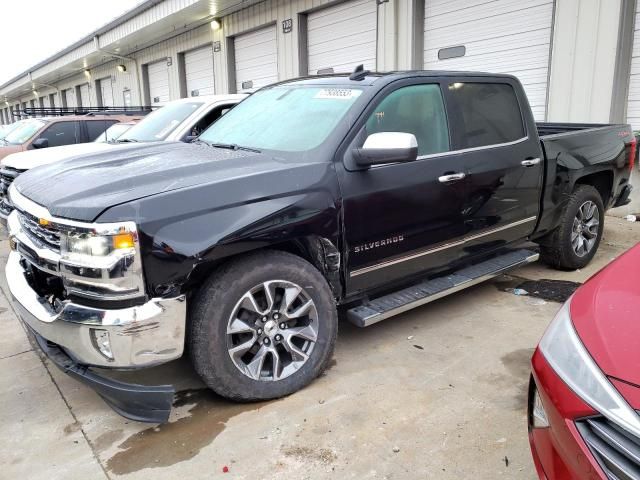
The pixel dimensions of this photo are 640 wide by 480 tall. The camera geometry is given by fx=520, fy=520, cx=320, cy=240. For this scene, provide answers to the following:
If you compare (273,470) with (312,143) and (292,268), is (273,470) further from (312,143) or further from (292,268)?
(312,143)

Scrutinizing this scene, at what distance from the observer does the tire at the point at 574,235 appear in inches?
193

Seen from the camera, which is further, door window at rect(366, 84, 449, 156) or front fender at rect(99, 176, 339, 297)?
door window at rect(366, 84, 449, 156)

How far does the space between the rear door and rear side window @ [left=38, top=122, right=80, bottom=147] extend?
7.67m

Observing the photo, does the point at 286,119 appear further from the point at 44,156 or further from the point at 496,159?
the point at 44,156

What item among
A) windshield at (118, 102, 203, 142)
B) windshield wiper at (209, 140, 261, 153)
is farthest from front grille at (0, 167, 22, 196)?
windshield wiper at (209, 140, 261, 153)

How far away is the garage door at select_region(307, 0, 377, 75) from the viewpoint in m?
11.2

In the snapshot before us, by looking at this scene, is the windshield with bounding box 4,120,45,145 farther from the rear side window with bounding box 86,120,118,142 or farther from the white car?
the white car

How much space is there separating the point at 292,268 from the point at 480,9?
26.4ft

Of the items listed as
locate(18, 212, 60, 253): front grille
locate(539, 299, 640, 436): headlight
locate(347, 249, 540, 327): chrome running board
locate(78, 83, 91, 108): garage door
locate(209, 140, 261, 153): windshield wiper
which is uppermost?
locate(78, 83, 91, 108): garage door

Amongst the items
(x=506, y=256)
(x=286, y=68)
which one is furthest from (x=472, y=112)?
(x=286, y=68)

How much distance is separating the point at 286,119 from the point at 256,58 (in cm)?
1183

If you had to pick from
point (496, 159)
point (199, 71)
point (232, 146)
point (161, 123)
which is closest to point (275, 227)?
point (232, 146)

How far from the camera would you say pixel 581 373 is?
1662mm

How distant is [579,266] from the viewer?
5.20 metres
